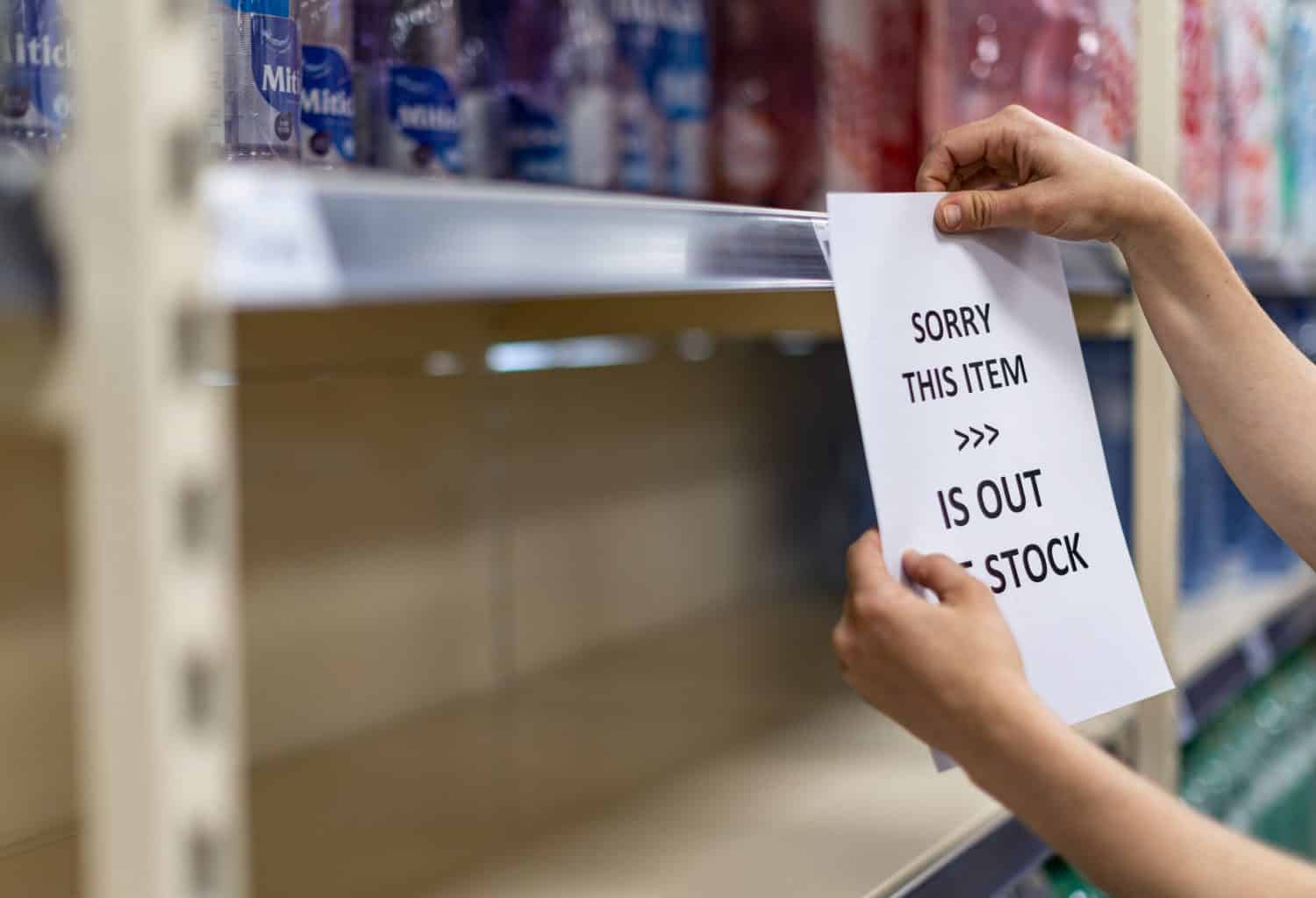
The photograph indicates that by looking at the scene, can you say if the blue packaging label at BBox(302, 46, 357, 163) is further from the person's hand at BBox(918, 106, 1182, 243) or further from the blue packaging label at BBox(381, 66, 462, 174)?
the person's hand at BBox(918, 106, 1182, 243)

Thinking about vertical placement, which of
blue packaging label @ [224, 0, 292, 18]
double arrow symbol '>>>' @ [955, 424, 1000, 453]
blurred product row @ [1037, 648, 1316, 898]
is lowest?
blurred product row @ [1037, 648, 1316, 898]

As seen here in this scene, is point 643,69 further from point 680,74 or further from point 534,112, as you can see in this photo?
point 534,112

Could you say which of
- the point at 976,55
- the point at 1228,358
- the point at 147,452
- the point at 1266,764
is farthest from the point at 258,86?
the point at 1266,764

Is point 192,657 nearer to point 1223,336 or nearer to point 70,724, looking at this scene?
point 70,724

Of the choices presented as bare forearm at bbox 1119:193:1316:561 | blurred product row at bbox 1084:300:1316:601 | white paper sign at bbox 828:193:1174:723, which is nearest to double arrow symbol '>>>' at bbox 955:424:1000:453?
Result: white paper sign at bbox 828:193:1174:723

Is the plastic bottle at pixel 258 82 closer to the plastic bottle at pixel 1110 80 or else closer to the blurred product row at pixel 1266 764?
the plastic bottle at pixel 1110 80

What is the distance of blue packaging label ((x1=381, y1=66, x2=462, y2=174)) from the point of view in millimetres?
828

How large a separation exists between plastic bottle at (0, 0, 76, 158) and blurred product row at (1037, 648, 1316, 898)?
4.85ft

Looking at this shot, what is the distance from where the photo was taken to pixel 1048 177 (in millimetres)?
868

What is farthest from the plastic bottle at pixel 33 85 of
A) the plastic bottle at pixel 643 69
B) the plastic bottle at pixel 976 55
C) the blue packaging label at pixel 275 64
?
the plastic bottle at pixel 976 55

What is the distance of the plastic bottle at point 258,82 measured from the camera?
29.4 inches

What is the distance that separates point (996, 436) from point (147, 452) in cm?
52

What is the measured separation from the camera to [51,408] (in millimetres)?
461

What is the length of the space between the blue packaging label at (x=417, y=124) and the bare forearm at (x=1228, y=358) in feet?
1.59
